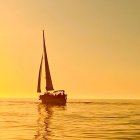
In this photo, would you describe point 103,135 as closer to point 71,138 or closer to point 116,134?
point 116,134

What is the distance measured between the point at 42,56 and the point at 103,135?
7938 cm

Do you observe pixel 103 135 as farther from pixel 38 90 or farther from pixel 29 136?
pixel 38 90

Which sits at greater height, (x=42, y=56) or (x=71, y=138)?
(x=42, y=56)

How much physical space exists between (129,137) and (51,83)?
79.5m

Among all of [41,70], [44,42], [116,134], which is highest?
[44,42]

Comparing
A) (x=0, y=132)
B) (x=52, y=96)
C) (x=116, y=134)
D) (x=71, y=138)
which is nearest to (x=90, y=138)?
(x=71, y=138)

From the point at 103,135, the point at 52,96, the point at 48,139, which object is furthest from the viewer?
the point at 52,96

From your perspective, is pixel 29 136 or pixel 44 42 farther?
pixel 44 42

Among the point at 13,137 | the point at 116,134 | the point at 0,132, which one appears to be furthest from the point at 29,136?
the point at 116,134

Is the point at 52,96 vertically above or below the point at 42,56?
below

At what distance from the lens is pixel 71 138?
130 feet

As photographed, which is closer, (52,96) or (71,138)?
(71,138)

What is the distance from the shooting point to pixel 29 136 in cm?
4091

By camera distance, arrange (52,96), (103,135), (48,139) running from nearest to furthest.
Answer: (48,139), (103,135), (52,96)
